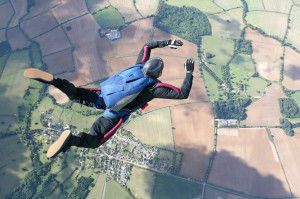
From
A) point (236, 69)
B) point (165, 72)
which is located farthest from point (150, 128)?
point (236, 69)

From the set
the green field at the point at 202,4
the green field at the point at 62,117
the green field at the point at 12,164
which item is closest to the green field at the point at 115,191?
the green field at the point at 62,117

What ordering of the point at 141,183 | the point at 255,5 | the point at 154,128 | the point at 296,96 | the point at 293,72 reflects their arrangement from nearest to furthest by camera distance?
the point at 141,183
the point at 154,128
the point at 296,96
the point at 293,72
the point at 255,5

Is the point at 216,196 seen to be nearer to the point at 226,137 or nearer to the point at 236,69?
the point at 226,137

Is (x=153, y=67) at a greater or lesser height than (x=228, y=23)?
greater

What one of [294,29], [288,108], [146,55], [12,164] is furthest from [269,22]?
[146,55]

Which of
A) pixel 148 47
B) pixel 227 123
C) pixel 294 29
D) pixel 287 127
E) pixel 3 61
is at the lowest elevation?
pixel 287 127

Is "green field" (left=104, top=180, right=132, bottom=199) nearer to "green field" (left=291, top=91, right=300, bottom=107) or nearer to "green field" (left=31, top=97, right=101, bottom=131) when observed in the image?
"green field" (left=31, top=97, right=101, bottom=131)

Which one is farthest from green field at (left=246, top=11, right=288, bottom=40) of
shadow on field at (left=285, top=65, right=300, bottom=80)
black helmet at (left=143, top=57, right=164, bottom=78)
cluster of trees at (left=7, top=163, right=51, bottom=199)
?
black helmet at (left=143, top=57, right=164, bottom=78)

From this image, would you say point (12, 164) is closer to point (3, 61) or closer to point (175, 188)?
point (3, 61)
